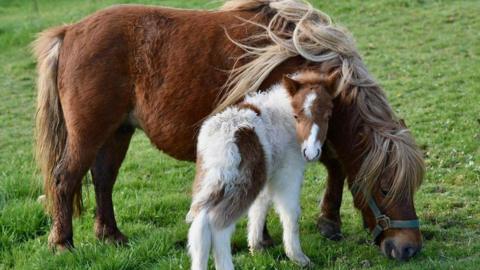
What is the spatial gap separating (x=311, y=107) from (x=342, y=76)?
55 centimetres

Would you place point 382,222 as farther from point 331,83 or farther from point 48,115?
point 48,115

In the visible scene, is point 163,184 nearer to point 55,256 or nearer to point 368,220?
point 55,256

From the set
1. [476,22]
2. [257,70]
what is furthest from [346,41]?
[476,22]

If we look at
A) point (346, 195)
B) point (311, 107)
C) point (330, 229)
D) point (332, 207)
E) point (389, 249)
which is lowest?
point (346, 195)

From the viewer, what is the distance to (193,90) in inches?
205

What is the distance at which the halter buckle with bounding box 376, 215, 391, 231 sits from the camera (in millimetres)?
4807

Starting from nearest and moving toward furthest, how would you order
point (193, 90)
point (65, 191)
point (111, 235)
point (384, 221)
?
point (384, 221) → point (193, 90) → point (65, 191) → point (111, 235)

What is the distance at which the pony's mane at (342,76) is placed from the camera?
15.5 feet

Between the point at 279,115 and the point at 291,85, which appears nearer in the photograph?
the point at 291,85

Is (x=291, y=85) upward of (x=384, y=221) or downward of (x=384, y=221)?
upward

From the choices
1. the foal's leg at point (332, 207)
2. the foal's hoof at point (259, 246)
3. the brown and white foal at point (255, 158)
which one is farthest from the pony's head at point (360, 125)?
the foal's hoof at point (259, 246)

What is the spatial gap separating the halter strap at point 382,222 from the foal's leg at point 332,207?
1.80 feet

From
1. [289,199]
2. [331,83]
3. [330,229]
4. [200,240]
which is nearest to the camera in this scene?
[200,240]

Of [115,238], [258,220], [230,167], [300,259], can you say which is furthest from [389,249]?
[115,238]
